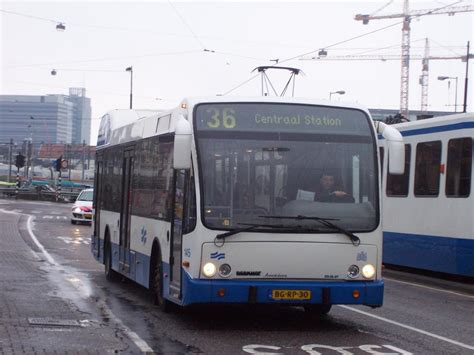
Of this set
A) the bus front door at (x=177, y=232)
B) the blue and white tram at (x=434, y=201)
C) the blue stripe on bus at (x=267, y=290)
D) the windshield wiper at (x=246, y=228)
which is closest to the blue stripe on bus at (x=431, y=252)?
the blue and white tram at (x=434, y=201)

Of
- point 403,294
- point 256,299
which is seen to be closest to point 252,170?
point 256,299

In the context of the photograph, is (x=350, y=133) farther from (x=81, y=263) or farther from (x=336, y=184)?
(x=81, y=263)

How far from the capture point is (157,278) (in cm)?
1399

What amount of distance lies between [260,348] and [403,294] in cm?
757

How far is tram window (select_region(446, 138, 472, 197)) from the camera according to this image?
64.1 ft

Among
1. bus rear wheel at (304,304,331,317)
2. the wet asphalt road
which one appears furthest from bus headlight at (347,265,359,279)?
bus rear wheel at (304,304,331,317)

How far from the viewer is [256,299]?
458 inches

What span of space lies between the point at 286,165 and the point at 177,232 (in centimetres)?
165

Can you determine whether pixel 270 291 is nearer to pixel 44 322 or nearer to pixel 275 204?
pixel 275 204

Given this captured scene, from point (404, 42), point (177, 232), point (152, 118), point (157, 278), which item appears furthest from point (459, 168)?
point (404, 42)

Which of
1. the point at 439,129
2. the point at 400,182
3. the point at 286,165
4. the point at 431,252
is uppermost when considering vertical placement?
the point at 439,129

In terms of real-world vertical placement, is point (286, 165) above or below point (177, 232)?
above

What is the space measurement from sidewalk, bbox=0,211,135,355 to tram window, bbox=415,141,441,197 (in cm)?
795

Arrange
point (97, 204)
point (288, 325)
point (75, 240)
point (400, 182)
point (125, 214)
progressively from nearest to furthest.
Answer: point (288, 325) < point (125, 214) < point (97, 204) < point (400, 182) < point (75, 240)
